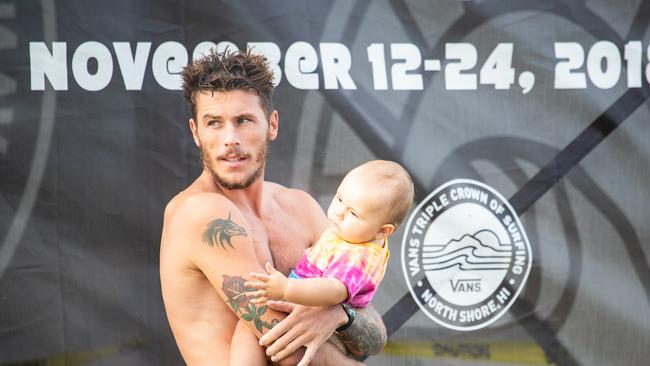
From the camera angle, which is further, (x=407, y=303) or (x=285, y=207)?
(x=407, y=303)

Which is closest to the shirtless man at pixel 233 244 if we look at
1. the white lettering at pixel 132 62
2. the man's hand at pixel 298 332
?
the man's hand at pixel 298 332

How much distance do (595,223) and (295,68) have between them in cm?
156

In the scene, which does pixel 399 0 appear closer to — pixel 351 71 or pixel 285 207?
pixel 351 71

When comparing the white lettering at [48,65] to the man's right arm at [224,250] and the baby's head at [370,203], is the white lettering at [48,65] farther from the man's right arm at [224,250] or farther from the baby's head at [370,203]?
the baby's head at [370,203]

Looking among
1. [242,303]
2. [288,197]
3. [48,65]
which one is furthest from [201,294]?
[48,65]

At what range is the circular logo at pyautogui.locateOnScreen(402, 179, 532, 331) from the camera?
13.3 ft

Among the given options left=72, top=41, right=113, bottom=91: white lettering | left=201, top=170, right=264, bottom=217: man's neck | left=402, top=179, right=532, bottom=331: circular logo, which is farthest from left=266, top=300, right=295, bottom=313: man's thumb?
left=72, top=41, right=113, bottom=91: white lettering

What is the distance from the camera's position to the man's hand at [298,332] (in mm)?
2680

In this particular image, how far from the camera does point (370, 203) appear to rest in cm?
275

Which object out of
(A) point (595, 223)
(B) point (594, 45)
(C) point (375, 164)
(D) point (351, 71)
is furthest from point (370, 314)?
(B) point (594, 45)

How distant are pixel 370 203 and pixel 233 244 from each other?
44 cm

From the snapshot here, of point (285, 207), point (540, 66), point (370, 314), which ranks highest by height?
point (540, 66)

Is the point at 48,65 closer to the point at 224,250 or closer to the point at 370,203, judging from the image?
the point at 224,250

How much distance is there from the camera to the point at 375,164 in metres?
2.83
